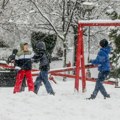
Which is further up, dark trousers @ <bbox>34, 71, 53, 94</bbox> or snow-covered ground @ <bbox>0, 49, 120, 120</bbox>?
dark trousers @ <bbox>34, 71, 53, 94</bbox>

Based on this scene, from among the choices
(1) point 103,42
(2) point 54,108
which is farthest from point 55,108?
(1) point 103,42

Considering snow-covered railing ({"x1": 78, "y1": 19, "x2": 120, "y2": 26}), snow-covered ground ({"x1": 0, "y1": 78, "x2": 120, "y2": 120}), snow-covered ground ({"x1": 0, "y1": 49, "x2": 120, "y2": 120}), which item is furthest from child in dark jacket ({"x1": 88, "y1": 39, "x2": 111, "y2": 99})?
snow-covered railing ({"x1": 78, "y1": 19, "x2": 120, "y2": 26})

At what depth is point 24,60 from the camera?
1357 centimetres

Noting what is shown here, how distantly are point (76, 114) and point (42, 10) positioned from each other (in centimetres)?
1919

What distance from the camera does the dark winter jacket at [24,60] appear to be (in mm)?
13461

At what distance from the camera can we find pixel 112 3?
2828 cm

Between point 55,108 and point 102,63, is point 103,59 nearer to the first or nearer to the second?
point 102,63

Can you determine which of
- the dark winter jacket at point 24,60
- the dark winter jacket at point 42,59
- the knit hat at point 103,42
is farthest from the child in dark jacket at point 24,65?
the knit hat at point 103,42

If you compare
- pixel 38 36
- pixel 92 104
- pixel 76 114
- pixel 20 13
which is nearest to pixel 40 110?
pixel 76 114

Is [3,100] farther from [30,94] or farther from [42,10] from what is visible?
[42,10]

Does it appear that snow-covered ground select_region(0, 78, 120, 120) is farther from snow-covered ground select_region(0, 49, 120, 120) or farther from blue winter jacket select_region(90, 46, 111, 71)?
blue winter jacket select_region(90, 46, 111, 71)

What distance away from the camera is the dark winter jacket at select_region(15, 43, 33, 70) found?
13.5 meters

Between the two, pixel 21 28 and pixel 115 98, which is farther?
pixel 21 28

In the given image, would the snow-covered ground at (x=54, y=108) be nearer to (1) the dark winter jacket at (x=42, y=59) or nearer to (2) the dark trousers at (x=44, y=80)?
(2) the dark trousers at (x=44, y=80)
